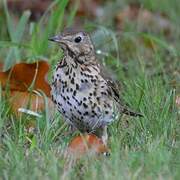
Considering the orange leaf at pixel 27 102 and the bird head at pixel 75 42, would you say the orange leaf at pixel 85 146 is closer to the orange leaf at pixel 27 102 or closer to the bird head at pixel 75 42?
the bird head at pixel 75 42

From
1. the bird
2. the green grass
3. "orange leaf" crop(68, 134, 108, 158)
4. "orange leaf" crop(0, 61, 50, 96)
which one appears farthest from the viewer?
"orange leaf" crop(0, 61, 50, 96)

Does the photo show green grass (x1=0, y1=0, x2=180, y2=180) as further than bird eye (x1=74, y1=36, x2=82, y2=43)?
No

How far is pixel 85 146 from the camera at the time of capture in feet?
A: 18.0

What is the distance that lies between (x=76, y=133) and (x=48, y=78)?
1.03m

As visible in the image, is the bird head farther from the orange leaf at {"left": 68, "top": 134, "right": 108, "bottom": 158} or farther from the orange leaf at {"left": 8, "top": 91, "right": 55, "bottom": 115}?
the orange leaf at {"left": 68, "top": 134, "right": 108, "bottom": 158}

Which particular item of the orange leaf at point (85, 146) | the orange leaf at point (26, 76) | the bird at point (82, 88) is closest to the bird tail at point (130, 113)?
the bird at point (82, 88)

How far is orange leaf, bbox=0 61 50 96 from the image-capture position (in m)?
6.80

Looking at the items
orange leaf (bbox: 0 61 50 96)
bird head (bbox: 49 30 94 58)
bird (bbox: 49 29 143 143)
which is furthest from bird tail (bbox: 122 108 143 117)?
orange leaf (bbox: 0 61 50 96)

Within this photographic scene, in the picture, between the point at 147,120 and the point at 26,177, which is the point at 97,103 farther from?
the point at 26,177

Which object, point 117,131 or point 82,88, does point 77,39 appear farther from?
point 117,131

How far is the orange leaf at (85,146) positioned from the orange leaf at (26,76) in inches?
47.5

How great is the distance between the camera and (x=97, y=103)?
6.11 m

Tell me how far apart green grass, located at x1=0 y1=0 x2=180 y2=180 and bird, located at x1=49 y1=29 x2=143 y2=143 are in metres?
0.12

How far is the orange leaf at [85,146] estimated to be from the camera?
17.8ft
